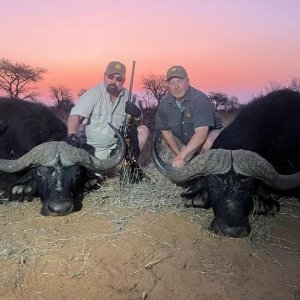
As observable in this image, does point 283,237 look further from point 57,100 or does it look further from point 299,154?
point 57,100

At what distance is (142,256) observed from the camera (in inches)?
148

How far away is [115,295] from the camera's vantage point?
3.26m

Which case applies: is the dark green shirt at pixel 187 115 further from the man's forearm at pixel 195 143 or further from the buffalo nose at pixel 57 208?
the buffalo nose at pixel 57 208

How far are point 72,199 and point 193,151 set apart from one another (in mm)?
1803

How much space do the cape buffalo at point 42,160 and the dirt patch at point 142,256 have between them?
11.1 inches

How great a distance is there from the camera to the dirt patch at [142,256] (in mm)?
3322

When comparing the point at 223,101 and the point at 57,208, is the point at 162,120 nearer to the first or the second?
the point at 57,208

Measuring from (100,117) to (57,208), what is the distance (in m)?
2.24

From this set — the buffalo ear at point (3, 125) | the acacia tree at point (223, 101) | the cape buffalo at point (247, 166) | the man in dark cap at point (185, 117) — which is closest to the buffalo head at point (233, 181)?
the cape buffalo at point (247, 166)

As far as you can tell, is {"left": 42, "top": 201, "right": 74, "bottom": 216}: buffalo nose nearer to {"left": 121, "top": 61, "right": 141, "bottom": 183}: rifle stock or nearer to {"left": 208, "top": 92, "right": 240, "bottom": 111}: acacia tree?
{"left": 121, "top": 61, "right": 141, "bottom": 183}: rifle stock

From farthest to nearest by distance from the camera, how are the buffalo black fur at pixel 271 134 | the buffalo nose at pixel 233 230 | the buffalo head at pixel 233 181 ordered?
the buffalo black fur at pixel 271 134 < the buffalo head at pixel 233 181 < the buffalo nose at pixel 233 230

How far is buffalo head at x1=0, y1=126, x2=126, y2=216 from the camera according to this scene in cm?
476

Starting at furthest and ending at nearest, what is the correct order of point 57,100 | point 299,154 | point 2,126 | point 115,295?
1. point 57,100
2. point 2,126
3. point 299,154
4. point 115,295

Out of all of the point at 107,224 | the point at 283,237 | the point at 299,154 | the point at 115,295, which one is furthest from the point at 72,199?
the point at 299,154
